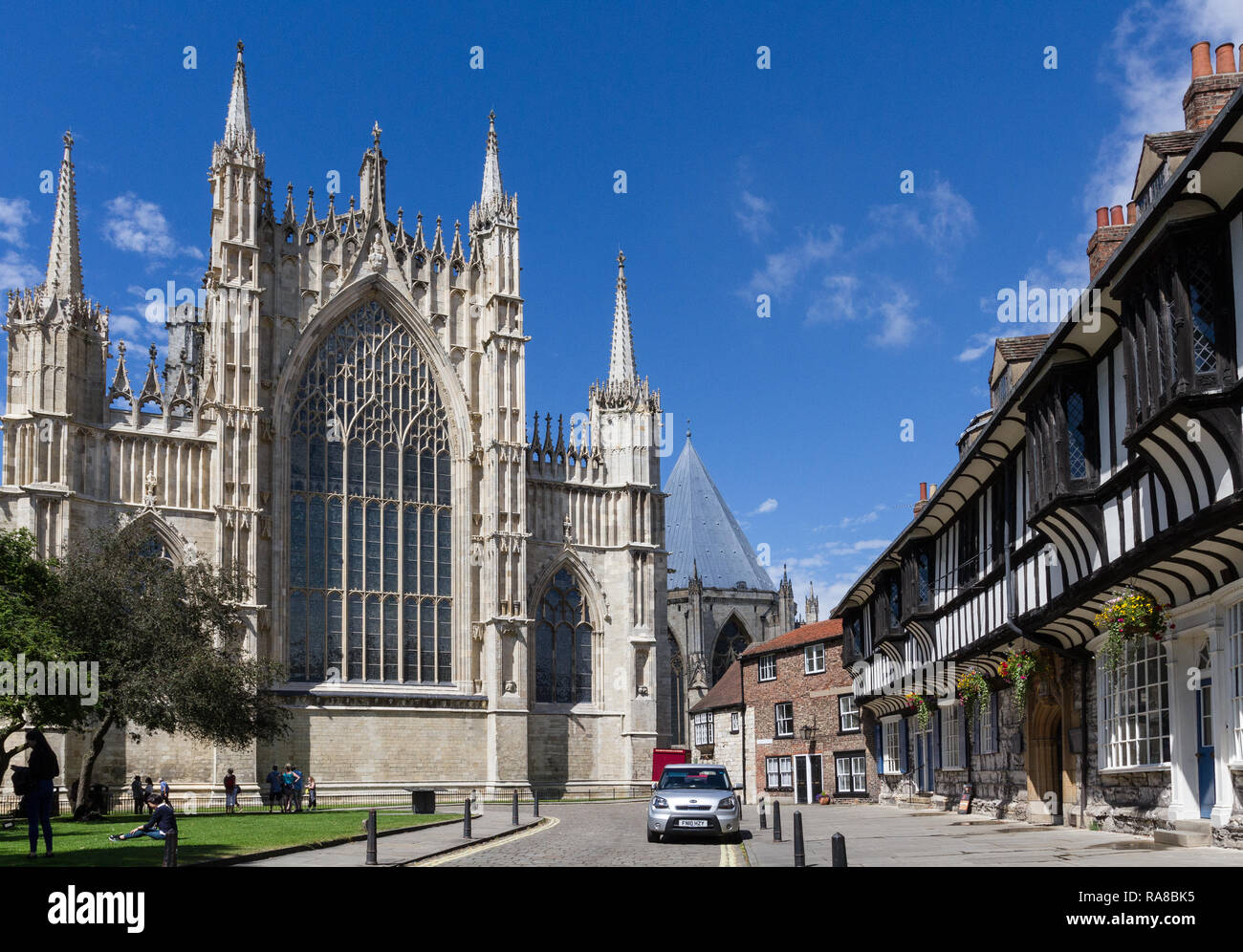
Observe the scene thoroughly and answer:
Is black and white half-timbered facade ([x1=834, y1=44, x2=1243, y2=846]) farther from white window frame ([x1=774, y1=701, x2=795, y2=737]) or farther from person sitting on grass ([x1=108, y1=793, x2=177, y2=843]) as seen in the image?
white window frame ([x1=774, y1=701, x2=795, y2=737])

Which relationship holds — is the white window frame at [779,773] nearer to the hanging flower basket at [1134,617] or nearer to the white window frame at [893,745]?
the white window frame at [893,745]

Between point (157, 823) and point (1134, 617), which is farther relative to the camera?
point (157, 823)

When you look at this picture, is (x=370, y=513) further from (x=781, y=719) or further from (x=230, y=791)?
(x=781, y=719)

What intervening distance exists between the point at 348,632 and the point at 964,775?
2635 centimetres

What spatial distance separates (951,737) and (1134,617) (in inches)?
638

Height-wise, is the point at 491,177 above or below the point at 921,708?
above

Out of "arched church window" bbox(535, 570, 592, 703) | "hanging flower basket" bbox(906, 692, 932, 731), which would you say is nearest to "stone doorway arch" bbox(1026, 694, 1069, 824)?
Answer: "hanging flower basket" bbox(906, 692, 932, 731)

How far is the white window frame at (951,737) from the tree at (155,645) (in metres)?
20.2

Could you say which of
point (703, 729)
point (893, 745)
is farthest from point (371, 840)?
point (703, 729)

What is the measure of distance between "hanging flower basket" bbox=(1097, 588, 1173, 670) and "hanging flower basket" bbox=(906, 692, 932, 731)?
16.0 m

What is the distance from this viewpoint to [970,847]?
62.6 feet

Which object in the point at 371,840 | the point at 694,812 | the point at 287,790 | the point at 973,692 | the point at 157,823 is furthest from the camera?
the point at 287,790

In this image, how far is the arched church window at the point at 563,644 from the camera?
2121 inches
